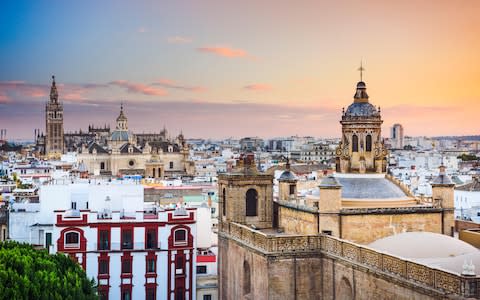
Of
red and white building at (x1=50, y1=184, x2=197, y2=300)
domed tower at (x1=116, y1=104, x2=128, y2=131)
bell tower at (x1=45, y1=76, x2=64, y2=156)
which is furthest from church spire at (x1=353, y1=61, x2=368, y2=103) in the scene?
bell tower at (x1=45, y1=76, x2=64, y2=156)

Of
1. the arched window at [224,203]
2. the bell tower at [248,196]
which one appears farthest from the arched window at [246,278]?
the arched window at [224,203]

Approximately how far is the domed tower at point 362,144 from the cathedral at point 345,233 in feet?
0.14

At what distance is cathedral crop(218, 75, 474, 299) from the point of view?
22.5 metres

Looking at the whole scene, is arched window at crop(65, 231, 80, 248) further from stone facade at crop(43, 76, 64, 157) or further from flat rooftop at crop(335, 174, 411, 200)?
stone facade at crop(43, 76, 64, 157)

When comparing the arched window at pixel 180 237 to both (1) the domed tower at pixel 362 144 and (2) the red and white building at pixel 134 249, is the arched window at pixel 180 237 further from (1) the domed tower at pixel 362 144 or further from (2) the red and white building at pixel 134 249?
(1) the domed tower at pixel 362 144

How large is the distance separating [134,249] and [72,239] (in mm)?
3138

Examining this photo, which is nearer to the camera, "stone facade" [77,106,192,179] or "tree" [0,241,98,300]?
"tree" [0,241,98,300]

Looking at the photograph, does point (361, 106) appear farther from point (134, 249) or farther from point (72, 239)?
point (72, 239)

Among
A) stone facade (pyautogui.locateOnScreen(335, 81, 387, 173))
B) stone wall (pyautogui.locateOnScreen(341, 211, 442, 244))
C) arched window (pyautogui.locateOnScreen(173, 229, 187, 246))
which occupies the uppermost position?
stone facade (pyautogui.locateOnScreen(335, 81, 387, 173))

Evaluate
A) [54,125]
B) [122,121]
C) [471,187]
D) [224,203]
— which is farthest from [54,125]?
[224,203]

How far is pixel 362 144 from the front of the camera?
30891 mm

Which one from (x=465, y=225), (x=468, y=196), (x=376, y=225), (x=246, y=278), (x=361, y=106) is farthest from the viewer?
(x=468, y=196)

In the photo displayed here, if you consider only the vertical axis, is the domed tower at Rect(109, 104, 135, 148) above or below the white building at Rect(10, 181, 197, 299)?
above

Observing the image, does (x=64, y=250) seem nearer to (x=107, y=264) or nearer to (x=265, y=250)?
(x=107, y=264)
